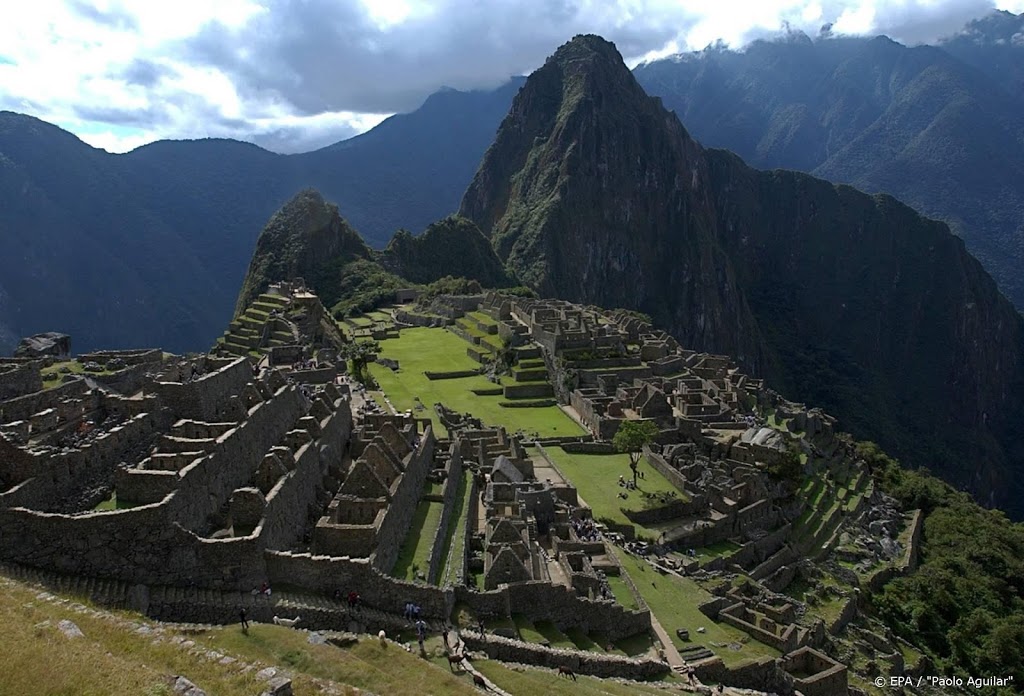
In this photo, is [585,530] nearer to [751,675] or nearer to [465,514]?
[465,514]

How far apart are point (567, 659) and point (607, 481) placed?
19.7 m

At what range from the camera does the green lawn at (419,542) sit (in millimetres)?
21859

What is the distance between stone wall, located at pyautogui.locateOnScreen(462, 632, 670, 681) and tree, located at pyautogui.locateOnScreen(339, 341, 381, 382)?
34.4 m

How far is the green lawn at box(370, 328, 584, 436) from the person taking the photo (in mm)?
48906

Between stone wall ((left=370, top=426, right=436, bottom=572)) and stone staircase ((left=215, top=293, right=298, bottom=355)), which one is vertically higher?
stone staircase ((left=215, top=293, right=298, bottom=355))

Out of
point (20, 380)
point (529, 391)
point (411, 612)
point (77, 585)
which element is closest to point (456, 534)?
point (411, 612)

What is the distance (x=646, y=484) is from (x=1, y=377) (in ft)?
92.3

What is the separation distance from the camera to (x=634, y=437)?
43500mm

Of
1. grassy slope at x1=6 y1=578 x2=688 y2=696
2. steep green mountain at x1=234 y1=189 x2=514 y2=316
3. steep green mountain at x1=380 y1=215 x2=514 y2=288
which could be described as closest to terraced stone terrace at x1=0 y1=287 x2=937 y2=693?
grassy slope at x1=6 y1=578 x2=688 y2=696

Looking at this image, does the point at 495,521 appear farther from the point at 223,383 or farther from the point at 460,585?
the point at 223,383

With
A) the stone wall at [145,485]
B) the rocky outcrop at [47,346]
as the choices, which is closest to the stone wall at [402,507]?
the stone wall at [145,485]

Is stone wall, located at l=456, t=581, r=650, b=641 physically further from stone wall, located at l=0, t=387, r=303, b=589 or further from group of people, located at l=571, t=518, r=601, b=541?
stone wall, located at l=0, t=387, r=303, b=589

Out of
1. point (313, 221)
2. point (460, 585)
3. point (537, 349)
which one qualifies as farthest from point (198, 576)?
point (313, 221)

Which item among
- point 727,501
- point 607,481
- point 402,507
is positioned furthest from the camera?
point 607,481
